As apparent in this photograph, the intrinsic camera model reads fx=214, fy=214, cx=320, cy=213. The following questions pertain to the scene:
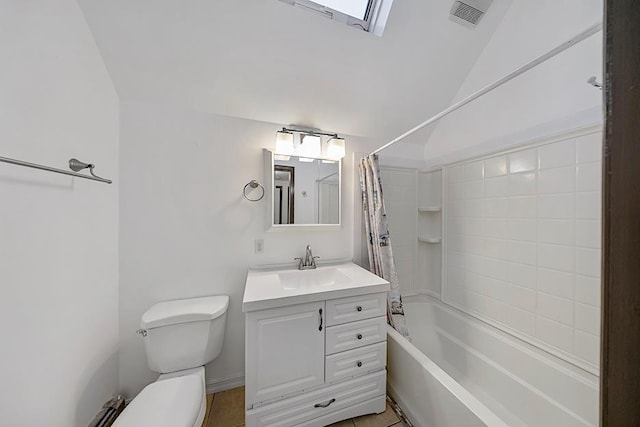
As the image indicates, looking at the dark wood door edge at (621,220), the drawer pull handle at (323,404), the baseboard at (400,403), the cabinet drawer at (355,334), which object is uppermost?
the dark wood door edge at (621,220)

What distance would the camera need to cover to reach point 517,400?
4.35 ft

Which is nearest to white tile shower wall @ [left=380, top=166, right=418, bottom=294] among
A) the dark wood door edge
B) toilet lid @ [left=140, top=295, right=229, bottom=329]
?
toilet lid @ [left=140, top=295, right=229, bottom=329]

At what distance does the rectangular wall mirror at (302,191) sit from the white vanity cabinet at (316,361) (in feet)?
2.27

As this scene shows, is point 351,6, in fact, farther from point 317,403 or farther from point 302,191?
point 317,403

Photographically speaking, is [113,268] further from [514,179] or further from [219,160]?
[514,179]

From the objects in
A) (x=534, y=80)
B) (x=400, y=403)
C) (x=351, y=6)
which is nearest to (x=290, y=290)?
(x=400, y=403)

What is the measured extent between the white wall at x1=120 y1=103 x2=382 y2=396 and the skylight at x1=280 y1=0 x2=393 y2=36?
76 centimetres

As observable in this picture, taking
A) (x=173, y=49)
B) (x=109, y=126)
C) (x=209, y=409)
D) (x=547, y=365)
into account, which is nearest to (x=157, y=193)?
(x=109, y=126)

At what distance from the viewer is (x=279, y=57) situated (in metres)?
1.36

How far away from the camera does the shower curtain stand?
5.14ft

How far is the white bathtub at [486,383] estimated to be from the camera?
1.08 m

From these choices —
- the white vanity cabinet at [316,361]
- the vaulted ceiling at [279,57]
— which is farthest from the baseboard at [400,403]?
the vaulted ceiling at [279,57]

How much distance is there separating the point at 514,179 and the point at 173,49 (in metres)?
2.31

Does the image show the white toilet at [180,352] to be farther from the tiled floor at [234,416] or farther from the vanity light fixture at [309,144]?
the vanity light fixture at [309,144]
